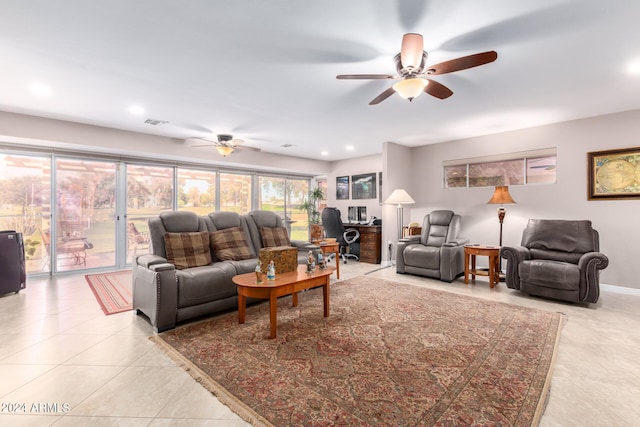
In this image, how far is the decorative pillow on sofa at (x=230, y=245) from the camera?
3.59 metres

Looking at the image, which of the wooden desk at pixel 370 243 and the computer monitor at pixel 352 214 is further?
the computer monitor at pixel 352 214

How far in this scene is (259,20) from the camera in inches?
81.0

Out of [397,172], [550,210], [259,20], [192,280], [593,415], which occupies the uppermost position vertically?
[259,20]

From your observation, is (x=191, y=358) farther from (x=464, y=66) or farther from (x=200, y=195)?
(x=200, y=195)

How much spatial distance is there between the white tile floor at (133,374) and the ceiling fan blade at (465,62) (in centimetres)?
219

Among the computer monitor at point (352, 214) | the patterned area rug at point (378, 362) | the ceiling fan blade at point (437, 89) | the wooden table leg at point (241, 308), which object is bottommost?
the patterned area rug at point (378, 362)

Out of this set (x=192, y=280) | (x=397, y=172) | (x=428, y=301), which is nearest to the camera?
(x=192, y=280)

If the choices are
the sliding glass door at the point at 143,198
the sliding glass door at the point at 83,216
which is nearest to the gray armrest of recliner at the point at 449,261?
the sliding glass door at the point at 143,198

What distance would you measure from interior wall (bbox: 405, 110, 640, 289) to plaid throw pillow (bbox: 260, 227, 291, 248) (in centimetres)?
334

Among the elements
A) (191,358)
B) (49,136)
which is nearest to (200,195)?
(49,136)

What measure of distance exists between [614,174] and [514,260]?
190 cm

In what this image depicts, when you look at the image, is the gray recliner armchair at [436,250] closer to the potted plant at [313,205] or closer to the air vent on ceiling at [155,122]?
the potted plant at [313,205]

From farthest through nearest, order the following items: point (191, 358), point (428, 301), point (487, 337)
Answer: point (428, 301) < point (487, 337) < point (191, 358)

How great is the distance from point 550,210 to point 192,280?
5210mm
